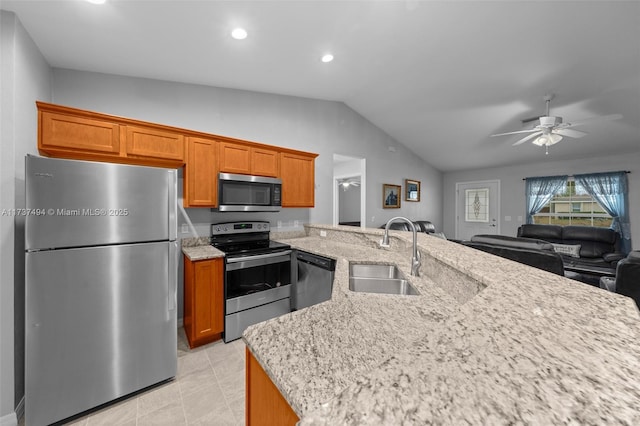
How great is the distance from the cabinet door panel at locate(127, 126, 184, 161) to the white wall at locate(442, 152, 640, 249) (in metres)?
6.96

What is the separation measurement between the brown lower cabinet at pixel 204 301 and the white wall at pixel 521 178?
686 centimetres

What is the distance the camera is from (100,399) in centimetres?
158

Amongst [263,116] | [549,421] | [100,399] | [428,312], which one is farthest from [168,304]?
[263,116]

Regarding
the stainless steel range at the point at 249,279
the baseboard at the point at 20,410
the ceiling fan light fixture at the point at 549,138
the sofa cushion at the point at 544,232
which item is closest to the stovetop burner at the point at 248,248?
the stainless steel range at the point at 249,279

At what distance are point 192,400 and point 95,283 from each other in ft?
3.39

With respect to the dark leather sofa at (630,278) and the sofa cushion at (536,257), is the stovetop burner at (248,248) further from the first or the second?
the dark leather sofa at (630,278)

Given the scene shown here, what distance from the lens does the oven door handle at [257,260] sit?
231 cm

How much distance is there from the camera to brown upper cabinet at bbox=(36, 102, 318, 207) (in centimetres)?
183

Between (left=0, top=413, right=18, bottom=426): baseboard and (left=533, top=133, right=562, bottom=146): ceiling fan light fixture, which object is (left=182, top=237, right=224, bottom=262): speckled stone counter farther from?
(left=533, top=133, right=562, bottom=146): ceiling fan light fixture

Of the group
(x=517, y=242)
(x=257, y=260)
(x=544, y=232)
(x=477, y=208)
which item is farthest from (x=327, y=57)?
(x=477, y=208)

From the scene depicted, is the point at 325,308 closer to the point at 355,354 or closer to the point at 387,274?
the point at 355,354

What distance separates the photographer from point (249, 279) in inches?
99.0

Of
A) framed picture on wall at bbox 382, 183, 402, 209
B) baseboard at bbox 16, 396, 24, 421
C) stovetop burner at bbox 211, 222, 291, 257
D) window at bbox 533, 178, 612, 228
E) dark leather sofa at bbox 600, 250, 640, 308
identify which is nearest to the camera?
baseboard at bbox 16, 396, 24, 421

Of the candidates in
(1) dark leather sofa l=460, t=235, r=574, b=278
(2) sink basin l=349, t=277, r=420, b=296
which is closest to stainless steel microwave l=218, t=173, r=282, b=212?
(2) sink basin l=349, t=277, r=420, b=296
